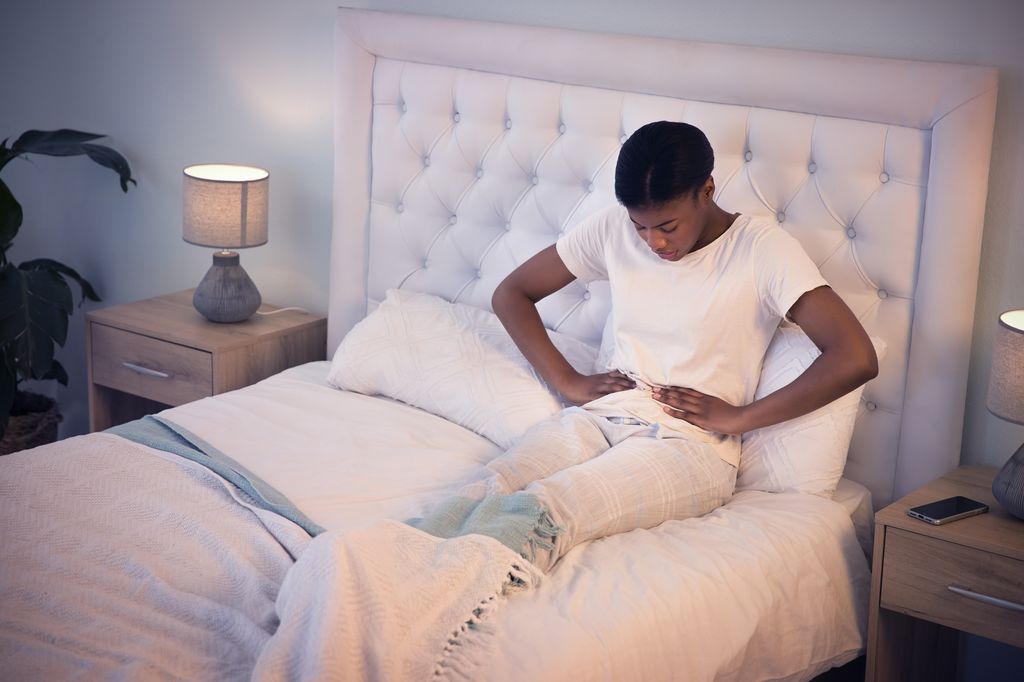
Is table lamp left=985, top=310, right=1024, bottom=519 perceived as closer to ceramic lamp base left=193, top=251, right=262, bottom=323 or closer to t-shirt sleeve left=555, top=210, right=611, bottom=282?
t-shirt sleeve left=555, top=210, right=611, bottom=282

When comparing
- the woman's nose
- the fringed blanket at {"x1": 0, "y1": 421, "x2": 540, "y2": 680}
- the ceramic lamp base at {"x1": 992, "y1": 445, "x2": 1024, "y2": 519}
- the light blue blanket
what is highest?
the woman's nose

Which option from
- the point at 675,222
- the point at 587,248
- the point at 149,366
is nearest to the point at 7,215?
the point at 149,366

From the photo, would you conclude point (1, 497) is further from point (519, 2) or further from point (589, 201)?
point (519, 2)

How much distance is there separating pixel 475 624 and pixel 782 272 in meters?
0.91

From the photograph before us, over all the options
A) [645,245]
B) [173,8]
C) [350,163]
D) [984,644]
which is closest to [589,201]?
[645,245]

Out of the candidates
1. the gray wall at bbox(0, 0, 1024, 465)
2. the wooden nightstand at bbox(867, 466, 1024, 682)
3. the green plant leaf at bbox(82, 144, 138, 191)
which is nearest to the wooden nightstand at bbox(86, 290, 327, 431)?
the gray wall at bbox(0, 0, 1024, 465)

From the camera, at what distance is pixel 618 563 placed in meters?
1.75

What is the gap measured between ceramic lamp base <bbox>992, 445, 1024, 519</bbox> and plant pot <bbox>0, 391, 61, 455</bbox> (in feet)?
9.07

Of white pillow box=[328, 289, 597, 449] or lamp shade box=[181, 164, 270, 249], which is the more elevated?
lamp shade box=[181, 164, 270, 249]

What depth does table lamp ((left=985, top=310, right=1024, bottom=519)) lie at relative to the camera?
183 cm

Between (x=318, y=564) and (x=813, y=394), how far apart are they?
1.02 metres

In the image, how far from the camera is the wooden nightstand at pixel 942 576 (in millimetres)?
1804

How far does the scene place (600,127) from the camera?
2.47m

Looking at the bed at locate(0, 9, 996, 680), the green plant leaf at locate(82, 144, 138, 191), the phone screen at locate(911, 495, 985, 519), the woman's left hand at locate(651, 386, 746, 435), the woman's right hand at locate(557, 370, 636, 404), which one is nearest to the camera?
the bed at locate(0, 9, 996, 680)
